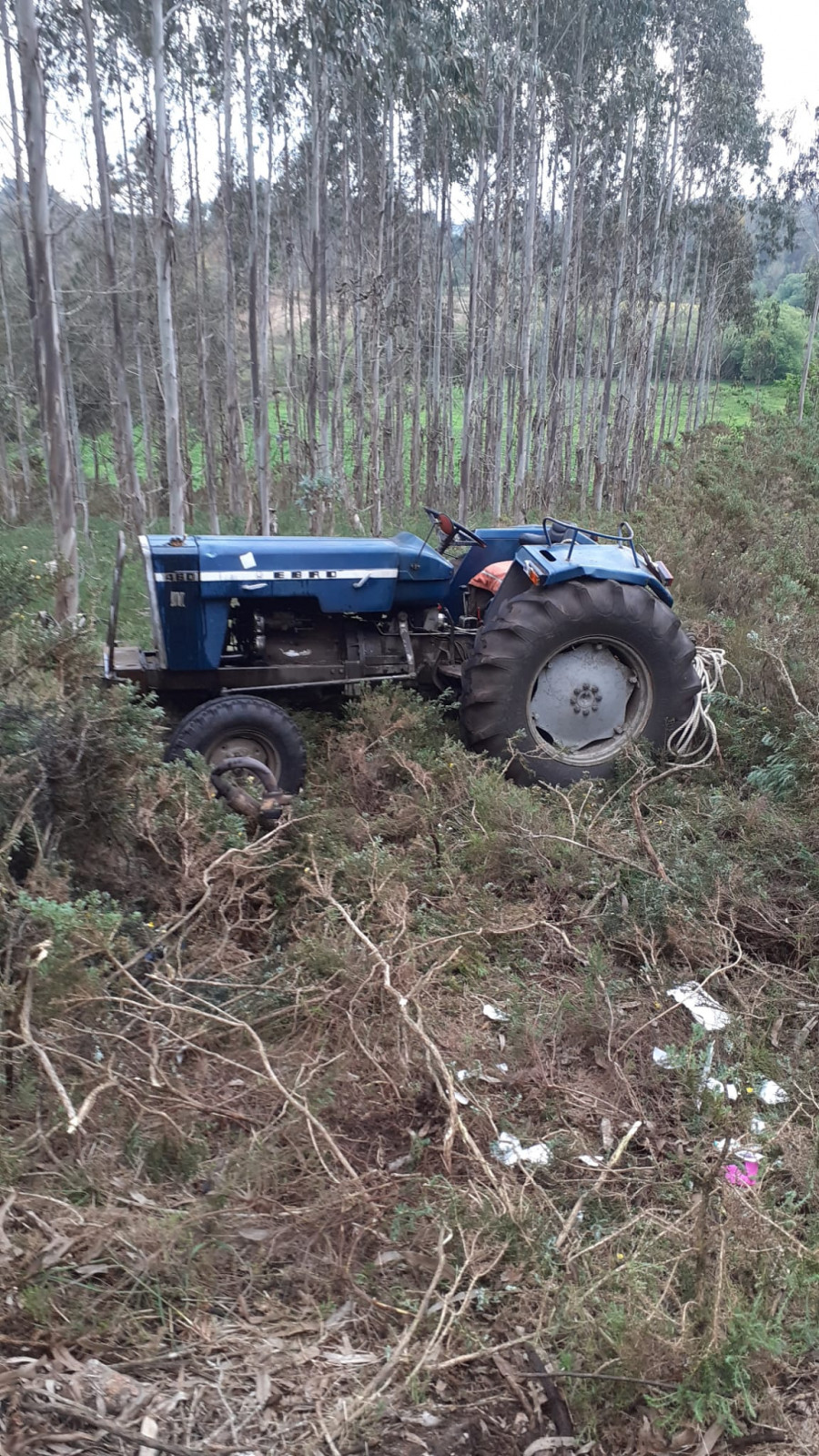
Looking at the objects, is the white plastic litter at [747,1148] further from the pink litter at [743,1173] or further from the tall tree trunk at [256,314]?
the tall tree trunk at [256,314]

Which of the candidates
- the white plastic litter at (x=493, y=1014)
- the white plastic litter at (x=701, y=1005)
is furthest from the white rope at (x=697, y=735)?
the white plastic litter at (x=493, y=1014)

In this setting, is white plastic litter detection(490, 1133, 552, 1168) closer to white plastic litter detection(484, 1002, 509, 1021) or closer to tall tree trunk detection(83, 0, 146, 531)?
white plastic litter detection(484, 1002, 509, 1021)

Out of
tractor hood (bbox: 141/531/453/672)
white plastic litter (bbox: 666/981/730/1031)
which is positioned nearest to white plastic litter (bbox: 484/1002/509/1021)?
white plastic litter (bbox: 666/981/730/1031)

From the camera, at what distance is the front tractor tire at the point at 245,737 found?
15.5 ft

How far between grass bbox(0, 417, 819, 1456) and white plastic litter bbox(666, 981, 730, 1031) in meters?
0.05

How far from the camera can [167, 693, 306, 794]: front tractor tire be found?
473 centimetres

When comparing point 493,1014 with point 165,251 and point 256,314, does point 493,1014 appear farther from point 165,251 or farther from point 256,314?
point 256,314

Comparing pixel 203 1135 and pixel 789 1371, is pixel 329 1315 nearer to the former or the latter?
pixel 203 1135

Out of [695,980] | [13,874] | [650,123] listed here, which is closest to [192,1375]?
[13,874]

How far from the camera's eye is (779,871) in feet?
14.0

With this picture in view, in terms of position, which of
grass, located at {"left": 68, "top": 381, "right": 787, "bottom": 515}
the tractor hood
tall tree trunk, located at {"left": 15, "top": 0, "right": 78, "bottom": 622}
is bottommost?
grass, located at {"left": 68, "top": 381, "right": 787, "bottom": 515}

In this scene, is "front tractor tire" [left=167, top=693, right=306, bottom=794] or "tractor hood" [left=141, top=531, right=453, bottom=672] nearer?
"front tractor tire" [left=167, top=693, right=306, bottom=794]

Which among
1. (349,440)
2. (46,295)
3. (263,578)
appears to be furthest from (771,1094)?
(349,440)

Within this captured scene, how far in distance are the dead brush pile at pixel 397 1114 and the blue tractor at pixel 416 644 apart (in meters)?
0.44
